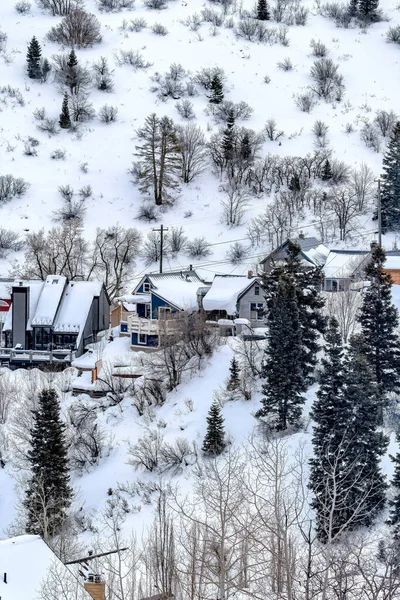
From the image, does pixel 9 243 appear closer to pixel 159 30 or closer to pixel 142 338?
pixel 142 338

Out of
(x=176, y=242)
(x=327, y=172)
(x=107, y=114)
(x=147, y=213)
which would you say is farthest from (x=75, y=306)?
(x=107, y=114)

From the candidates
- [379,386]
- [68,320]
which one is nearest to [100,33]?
[68,320]

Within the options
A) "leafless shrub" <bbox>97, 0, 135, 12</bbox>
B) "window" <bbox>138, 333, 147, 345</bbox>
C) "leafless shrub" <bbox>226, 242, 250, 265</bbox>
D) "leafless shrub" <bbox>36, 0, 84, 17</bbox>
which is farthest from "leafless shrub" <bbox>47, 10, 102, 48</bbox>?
"window" <bbox>138, 333, 147, 345</bbox>

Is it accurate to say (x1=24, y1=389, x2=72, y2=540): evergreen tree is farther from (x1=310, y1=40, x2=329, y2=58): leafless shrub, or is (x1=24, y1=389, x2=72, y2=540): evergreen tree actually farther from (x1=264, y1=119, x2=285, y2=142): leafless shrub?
(x1=310, y1=40, x2=329, y2=58): leafless shrub

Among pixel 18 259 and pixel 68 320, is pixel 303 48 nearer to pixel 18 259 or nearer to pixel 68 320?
pixel 18 259

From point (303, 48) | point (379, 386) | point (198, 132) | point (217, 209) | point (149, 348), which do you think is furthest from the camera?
point (303, 48)

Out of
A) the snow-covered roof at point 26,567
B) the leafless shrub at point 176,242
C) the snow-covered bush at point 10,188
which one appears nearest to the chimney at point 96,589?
the snow-covered roof at point 26,567
